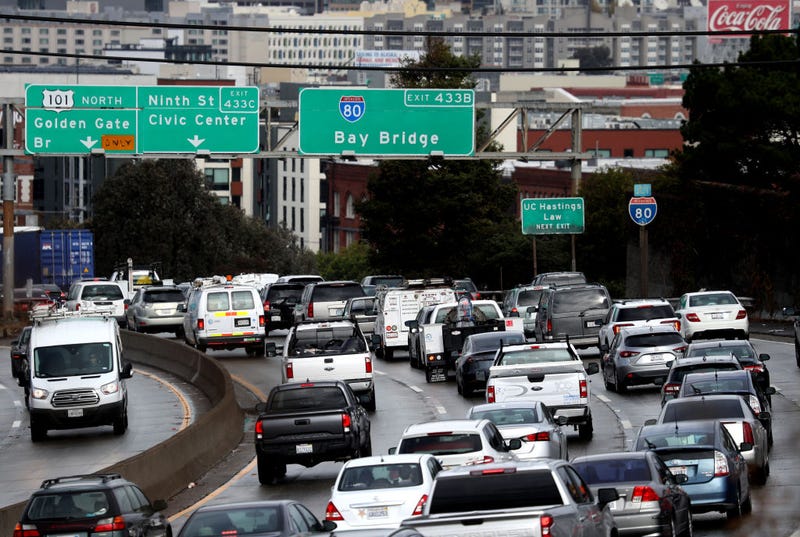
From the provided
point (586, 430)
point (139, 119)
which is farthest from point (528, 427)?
point (139, 119)

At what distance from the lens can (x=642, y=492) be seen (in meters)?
21.3

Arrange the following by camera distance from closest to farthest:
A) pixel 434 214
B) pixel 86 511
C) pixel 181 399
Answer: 1. pixel 86 511
2. pixel 181 399
3. pixel 434 214

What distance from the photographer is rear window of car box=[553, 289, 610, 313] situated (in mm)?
49500

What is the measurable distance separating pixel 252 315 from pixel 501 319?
8932 millimetres

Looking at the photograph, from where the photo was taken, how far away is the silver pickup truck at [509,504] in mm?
16312

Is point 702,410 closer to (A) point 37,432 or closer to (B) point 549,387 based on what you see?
(B) point 549,387

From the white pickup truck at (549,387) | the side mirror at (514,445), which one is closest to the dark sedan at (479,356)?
the white pickup truck at (549,387)

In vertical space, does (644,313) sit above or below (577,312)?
above

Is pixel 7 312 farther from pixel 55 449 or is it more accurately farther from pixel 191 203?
pixel 191 203

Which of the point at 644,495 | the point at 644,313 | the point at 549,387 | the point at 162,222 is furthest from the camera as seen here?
the point at 162,222

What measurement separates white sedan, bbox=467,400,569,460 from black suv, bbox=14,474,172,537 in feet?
21.2

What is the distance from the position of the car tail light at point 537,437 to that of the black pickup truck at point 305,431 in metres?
3.83

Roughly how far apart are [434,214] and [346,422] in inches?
2450

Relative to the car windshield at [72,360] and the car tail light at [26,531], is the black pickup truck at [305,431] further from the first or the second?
the car windshield at [72,360]
